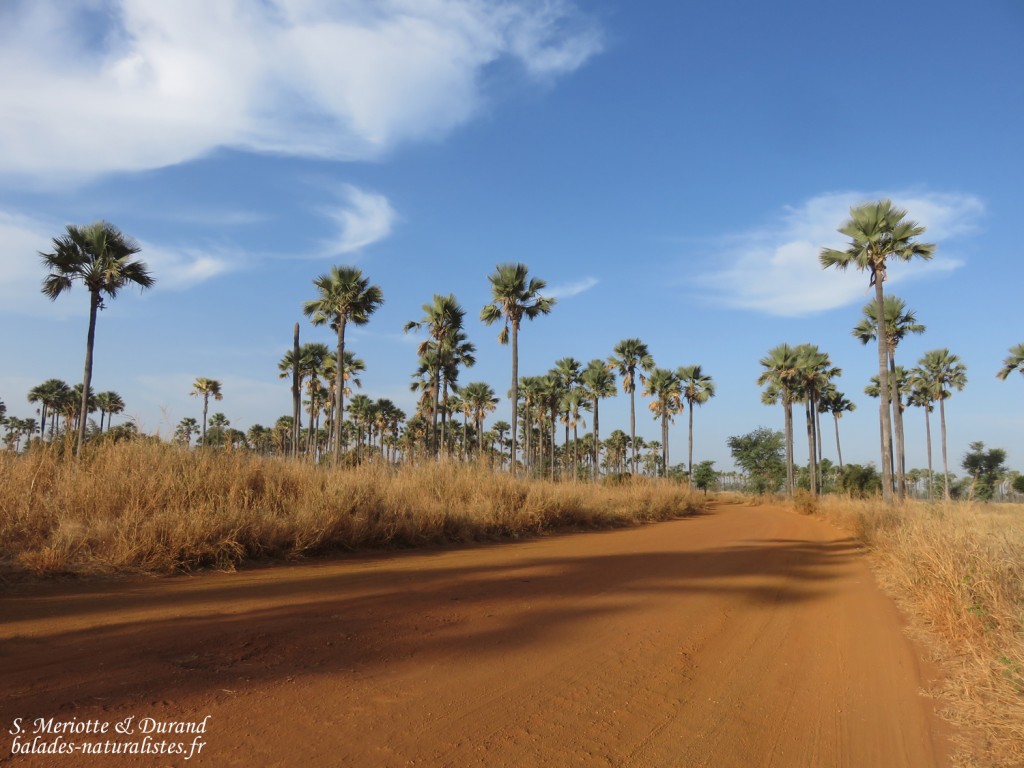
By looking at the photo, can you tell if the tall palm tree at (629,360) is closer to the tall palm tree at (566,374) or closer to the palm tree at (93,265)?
the tall palm tree at (566,374)

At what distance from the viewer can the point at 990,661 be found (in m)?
4.77

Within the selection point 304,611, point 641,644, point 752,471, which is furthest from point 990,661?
point 752,471

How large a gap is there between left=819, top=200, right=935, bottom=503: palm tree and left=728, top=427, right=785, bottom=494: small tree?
54252 millimetres

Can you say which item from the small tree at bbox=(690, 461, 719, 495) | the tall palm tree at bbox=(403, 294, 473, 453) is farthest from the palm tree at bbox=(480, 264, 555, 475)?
the small tree at bbox=(690, 461, 719, 495)

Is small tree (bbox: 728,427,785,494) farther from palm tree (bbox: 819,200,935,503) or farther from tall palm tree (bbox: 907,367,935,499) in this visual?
palm tree (bbox: 819,200,935,503)

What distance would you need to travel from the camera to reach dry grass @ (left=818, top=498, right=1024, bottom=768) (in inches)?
153

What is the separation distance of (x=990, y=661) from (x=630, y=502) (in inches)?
750

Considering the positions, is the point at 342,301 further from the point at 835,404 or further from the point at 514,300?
the point at 835,404

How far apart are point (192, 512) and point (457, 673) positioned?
5047 millimetres

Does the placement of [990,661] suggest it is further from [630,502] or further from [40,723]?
[630,502]

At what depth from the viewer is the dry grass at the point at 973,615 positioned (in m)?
3.90

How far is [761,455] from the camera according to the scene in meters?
83.6

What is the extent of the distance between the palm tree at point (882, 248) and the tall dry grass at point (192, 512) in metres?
20.1

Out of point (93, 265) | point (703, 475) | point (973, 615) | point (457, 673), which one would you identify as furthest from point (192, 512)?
point (703, 475)
